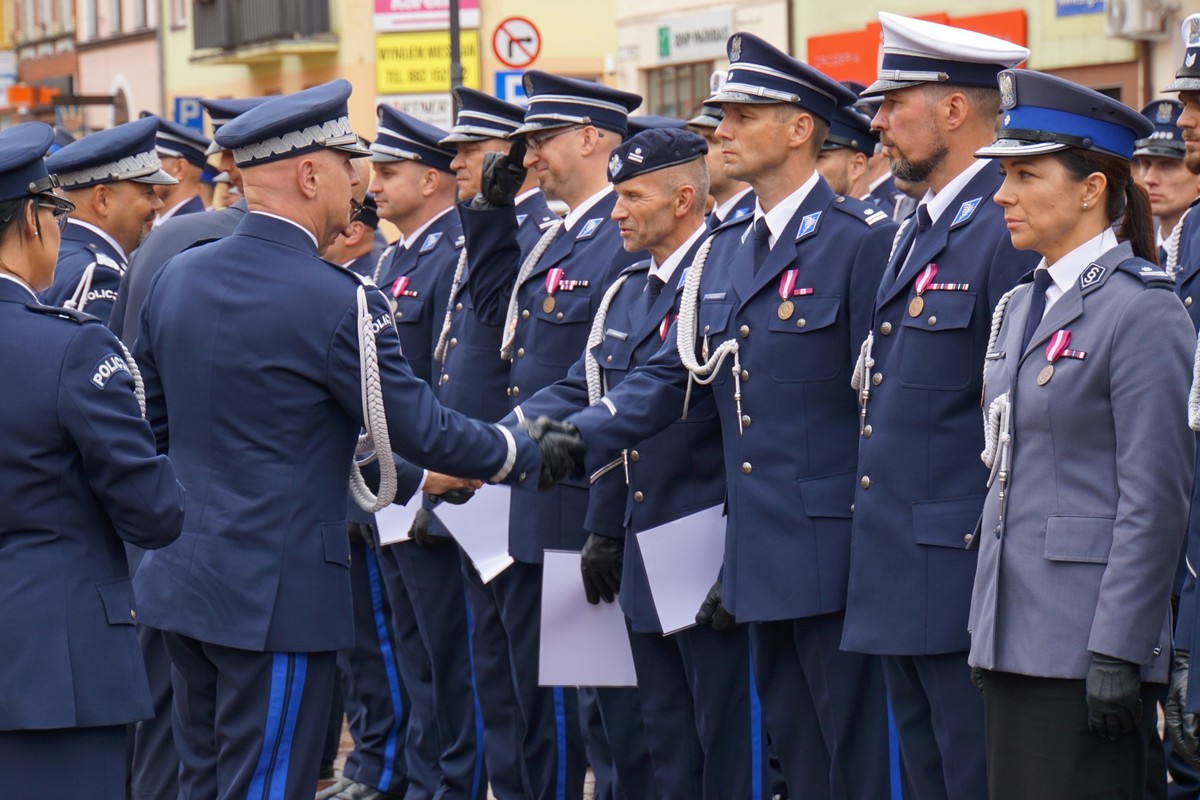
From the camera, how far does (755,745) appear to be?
5758mm

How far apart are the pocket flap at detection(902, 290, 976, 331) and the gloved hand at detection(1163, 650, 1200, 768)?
967 millimetres

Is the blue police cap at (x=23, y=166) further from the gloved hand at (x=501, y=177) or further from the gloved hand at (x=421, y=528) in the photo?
the gloved hand at (x=421, y=528)

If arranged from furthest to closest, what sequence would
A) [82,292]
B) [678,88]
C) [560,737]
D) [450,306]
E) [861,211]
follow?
[678,88] → [450,306] → [82,292] → [560,737] → [861,211]

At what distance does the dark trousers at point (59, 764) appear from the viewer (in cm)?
418

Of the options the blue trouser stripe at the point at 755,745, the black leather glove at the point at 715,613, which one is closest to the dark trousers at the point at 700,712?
the blue trouser stripe at the point at 755,745

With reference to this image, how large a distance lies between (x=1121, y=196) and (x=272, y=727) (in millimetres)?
2459

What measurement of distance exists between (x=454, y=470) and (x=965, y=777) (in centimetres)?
159

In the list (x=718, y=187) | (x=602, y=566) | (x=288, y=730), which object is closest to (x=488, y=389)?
(x=602, y=566)

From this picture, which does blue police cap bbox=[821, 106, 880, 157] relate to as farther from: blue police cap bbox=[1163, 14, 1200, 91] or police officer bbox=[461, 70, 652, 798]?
blue police cap bbox=[1163, 14, 1200, 91]

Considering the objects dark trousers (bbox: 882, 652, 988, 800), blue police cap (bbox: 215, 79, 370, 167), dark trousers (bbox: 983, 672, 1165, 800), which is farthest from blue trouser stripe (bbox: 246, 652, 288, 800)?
dark trousers (bbox: 983, 672, 1165, 800)

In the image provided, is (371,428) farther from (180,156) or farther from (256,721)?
(180,156)

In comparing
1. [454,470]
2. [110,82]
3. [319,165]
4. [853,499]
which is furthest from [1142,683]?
[110,82]

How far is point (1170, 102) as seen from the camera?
803 centimetres

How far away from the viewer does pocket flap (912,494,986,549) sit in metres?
4.68
